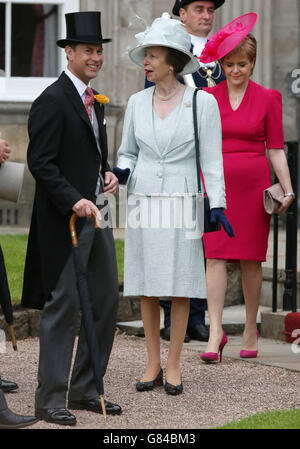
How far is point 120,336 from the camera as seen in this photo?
7.80 meters

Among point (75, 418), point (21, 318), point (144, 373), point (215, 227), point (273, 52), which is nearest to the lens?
point (75, 418)

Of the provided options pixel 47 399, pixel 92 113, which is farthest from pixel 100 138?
pixel 47 399

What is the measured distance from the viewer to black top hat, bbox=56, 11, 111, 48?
17.5 ft

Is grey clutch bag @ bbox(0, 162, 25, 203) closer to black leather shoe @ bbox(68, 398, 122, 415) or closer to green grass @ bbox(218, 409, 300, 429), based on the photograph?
black leather shoe @ bbox(68, 398, 122, 415)

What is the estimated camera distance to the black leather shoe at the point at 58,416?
5145 mm

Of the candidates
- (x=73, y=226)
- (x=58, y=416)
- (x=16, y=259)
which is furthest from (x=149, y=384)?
(x=16, y=259)

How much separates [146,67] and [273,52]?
6.02m

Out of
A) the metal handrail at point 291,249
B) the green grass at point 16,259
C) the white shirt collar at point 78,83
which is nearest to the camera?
the white shirt collar at point 78,83

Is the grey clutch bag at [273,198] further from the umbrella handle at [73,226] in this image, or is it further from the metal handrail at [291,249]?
the umbrella handle at [73,226]

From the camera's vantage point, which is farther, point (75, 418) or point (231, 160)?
point (231, 160)

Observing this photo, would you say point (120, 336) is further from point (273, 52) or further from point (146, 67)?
point (273, 52)

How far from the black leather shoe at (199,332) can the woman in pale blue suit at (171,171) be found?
1.56 metres

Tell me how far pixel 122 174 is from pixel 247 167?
3.87ft

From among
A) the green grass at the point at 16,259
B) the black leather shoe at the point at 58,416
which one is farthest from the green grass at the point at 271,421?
the green grass at the point at 16,259
